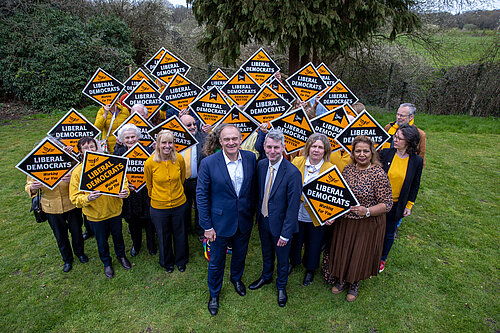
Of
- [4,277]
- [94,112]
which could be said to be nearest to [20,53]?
[94,112]

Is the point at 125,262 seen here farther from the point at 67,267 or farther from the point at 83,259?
the point at 67,267

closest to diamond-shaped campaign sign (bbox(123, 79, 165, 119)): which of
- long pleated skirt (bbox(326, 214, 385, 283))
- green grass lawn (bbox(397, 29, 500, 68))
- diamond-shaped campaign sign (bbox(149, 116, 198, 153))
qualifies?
diamond-shaped campaign sign (bbox(149, 116, 198, 153))

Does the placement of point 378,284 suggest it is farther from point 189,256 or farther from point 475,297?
point 189,256

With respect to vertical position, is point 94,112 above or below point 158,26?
below

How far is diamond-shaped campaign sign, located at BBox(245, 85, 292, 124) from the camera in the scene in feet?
17.4

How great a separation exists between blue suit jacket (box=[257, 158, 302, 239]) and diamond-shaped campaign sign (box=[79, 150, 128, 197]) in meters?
1.90

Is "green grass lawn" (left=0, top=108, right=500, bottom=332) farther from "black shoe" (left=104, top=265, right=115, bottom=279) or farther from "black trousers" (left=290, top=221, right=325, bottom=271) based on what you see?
"black trousers" (left=290, top=221, right=325, bottom=271)

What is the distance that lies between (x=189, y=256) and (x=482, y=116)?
15.8 metres

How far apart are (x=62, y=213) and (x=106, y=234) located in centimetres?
73

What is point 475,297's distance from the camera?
4254 millimetres

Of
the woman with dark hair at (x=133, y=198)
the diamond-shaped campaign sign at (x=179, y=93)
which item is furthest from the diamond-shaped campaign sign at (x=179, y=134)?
the diamond-shaped campaign sign at (x=179, y=93)

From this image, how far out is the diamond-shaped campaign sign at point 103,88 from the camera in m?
6.55

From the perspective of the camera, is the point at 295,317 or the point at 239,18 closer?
the point at 295,317

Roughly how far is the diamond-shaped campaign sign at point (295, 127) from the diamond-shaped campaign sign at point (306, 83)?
2.14m
